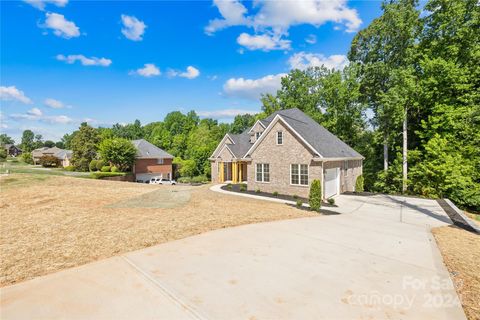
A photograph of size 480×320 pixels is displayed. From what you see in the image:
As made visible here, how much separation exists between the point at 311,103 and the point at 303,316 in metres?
35.1

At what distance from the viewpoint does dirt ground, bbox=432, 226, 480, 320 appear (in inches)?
217

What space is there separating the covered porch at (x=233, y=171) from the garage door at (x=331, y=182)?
37.5 feet

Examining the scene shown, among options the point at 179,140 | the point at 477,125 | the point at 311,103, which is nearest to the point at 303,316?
the point at 477,125

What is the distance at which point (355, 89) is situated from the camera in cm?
3077

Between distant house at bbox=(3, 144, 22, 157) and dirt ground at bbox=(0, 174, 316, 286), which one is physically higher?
distant house at bbox=(3, 144, 22, 157)

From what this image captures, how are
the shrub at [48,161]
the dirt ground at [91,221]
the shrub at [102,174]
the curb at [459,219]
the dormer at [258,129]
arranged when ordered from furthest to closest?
1. the shrub at [48,161]
2. the shrub at [102,174]
3. the dormer at [258,129]
4. the curb at [459,219]
5. the dirt ground at [91,221]

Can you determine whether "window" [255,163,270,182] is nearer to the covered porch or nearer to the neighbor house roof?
the covered porch

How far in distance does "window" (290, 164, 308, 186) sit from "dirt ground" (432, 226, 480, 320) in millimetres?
9090

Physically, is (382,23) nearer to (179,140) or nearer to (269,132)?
(269,132)

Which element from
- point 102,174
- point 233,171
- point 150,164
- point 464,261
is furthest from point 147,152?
point 464,261

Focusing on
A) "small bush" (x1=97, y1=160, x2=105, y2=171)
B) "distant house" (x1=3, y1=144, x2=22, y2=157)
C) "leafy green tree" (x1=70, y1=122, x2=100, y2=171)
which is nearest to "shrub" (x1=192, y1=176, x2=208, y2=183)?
"small bush" (x1=97, y1=160, x2=105, y2=171)

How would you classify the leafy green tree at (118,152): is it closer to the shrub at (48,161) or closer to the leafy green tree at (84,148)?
the leafy green tree at (84,148)

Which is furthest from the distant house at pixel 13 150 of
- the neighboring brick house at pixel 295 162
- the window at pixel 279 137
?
the window at pixel 279 137

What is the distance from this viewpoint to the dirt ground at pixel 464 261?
18.0 feet
